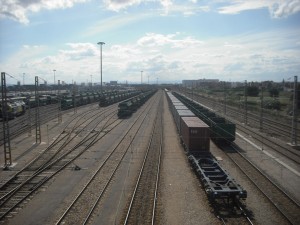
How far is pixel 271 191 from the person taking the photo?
1823 centimetres

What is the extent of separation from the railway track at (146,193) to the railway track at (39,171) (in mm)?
6069

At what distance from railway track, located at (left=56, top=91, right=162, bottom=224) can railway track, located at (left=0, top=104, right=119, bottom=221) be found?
2.93 m

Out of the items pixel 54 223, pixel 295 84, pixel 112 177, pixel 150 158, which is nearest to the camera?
pixel 54 223

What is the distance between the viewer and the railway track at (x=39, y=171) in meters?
17.2

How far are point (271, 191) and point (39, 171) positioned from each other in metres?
15.6

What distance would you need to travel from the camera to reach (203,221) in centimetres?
1444

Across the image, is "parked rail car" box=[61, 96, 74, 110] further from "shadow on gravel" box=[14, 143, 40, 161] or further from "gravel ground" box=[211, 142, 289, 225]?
"gravel ground" box=[211, 142, 289, 225]

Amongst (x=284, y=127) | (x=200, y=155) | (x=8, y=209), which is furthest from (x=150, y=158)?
(x=284, y=127)

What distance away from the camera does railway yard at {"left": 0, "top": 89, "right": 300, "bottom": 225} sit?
15.1m

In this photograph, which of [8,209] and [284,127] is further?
[284,127]

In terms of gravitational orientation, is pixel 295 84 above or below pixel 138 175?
above

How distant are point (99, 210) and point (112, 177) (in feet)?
18.0

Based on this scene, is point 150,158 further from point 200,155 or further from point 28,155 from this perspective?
point 28,155

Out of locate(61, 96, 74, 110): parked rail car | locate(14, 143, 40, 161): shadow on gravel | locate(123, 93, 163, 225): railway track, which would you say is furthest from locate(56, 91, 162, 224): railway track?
locate(61, 96, 74, 110): parked rail car
